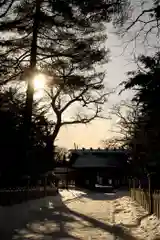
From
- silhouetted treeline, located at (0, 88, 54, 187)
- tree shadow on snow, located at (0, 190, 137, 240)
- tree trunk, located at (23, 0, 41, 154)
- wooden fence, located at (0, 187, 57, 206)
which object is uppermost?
tree trunk, located at (23, 0, 41, 154)

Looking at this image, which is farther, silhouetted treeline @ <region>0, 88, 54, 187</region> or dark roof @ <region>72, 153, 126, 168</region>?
dark roof @ <region>72, 153, 126, 168</region>

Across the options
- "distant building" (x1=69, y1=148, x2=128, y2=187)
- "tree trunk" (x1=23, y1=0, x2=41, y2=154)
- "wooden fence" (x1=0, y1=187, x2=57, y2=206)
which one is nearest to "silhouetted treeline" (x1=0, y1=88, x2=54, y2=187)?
"tree trunk" (x1=23, y1=0, x2=41, y2=154)

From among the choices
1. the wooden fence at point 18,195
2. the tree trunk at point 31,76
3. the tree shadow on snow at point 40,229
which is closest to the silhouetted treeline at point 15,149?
the tree trunk at point 31,76

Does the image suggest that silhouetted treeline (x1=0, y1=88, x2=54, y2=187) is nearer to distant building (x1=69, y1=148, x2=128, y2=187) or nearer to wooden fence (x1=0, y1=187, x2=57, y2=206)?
wooden fence (x1=0, y1=187, x2=57, y2=206)

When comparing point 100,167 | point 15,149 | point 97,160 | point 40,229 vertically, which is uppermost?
point 97,160

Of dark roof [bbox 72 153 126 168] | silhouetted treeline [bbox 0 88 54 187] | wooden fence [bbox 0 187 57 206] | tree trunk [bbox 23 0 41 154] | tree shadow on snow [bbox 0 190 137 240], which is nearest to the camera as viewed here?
tree shadow on snow [bbox 0 190 137 240]

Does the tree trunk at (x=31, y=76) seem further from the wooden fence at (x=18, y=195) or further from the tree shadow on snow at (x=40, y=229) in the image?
the tree shadow on snow at (x=40, y=229)

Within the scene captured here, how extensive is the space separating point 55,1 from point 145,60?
12.9 feet

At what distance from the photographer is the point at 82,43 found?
909 inches

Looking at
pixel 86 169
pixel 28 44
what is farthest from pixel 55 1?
pixel 86 169

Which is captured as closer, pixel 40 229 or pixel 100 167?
pixel 40 229

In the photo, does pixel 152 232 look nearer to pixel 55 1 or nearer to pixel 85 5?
pixel 85 5

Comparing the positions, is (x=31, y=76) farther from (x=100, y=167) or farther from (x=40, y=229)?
(x=100, y=167)

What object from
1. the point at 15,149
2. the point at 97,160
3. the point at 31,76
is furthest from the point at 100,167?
the point at 15,149
